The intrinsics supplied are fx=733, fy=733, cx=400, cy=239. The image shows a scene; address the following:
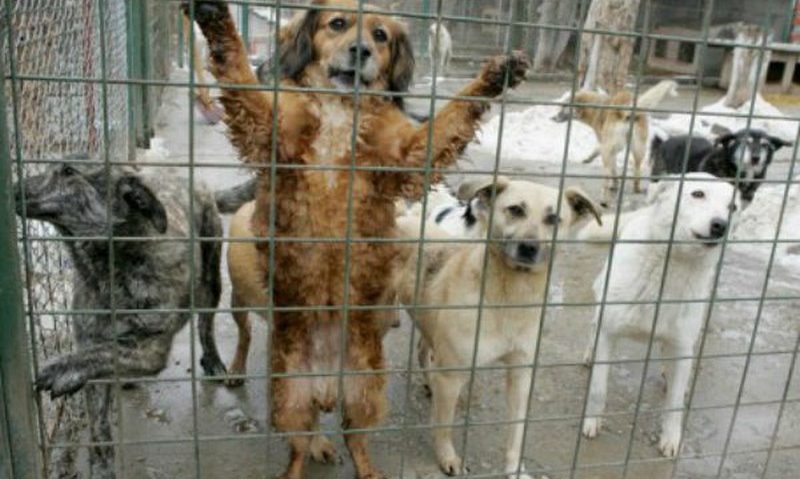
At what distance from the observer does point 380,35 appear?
2.93 metres

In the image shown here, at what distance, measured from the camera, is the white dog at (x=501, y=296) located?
9.85 feet

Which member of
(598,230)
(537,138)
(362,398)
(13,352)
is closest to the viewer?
(13,352)

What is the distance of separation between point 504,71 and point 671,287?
168 centimetres

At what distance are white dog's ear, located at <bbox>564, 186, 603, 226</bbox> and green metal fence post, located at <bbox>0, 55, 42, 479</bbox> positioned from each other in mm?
2143

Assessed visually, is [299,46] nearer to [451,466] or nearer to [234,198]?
[234,198]

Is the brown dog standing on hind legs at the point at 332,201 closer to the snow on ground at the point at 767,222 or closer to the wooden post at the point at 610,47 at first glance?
the snow on ground at the point at 767,222

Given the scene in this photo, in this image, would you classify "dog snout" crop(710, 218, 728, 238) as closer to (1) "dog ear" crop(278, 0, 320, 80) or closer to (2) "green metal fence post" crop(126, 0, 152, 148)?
(1) "dog ear" crop(278, 0, 320, 80)

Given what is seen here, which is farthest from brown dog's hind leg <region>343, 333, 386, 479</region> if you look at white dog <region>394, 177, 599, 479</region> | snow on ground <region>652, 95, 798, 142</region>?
snow on ground <region>652, 95, 798, 142</region>

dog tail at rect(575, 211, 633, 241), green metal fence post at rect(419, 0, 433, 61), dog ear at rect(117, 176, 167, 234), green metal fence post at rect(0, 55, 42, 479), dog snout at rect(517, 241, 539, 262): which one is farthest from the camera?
green metal fence post at rect(419, 0, 433, 61)

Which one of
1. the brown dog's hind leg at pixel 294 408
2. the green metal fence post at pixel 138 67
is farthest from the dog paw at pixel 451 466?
the green metal fence post at pixel 138 67

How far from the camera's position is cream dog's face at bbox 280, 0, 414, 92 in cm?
278

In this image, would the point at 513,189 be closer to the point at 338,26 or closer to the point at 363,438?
the point at 338,26

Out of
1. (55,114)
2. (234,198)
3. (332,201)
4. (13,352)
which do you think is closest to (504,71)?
(332,201)

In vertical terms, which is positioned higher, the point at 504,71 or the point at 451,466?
the point at 504,71
